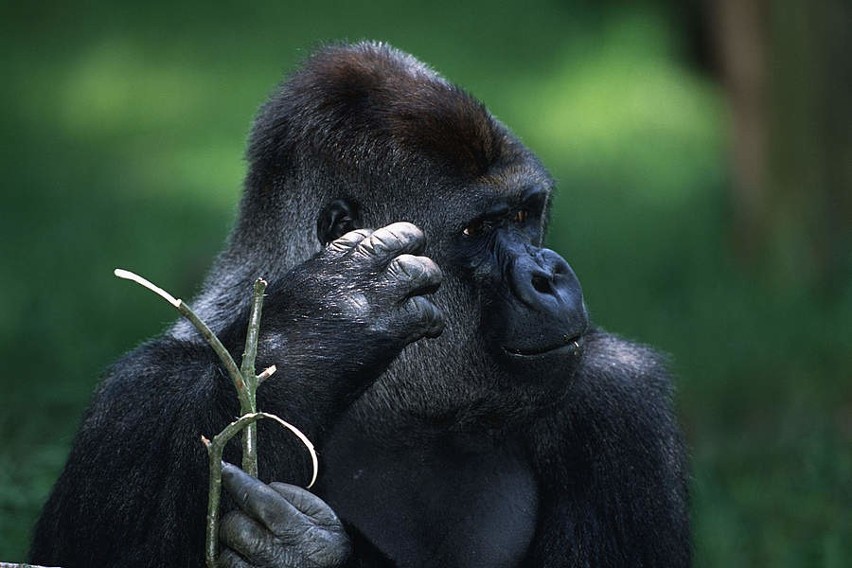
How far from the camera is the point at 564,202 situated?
10.6 metres

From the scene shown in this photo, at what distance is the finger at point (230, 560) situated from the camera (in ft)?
10.4

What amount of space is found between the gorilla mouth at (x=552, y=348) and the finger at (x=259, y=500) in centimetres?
74

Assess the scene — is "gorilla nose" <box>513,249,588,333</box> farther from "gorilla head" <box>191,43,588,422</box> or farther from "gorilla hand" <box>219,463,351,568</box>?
"gorilla hand" <box>219,463,351,568</box>

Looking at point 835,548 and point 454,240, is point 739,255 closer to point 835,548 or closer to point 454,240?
point 835,548

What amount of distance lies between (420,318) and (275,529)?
604 mm

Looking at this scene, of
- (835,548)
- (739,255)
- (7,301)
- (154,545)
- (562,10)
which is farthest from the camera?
(562,10)

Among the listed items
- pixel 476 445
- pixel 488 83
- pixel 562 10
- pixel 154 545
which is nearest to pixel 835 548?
pixel 476 445

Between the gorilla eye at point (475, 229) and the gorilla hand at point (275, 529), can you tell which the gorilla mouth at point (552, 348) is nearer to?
the gorilla eye at point (475, 229)

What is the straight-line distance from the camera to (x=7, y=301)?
798 centimetres

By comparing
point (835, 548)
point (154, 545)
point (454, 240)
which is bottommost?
point (835, 548)

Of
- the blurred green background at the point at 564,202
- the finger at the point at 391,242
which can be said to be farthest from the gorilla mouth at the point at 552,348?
the blurred green background at the point at 564,202

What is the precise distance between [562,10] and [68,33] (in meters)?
5.50

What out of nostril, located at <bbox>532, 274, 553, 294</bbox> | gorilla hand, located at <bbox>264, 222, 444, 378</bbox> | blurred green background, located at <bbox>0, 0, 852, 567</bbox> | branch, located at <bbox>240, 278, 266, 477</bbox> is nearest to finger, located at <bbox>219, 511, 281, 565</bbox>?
branch, located at <bbox>240, 278, 266, 477</bbox>

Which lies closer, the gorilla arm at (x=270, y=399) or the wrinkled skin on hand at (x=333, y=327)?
the wrinkled skin on hand at (x=333, y=327)
